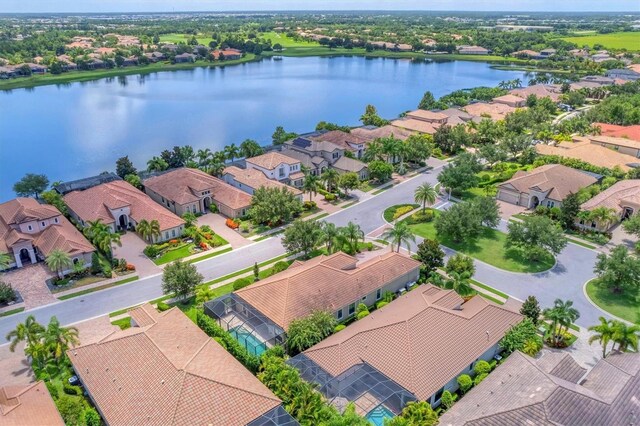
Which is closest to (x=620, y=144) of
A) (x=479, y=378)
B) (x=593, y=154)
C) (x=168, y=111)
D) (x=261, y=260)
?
(x=593, y=154)

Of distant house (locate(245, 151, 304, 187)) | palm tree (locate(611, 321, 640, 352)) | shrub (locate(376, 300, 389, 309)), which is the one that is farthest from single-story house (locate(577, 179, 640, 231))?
distant house (locate(245, 151, 304, 187))

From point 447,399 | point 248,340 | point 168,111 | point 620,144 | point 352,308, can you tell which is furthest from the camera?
point 168,111

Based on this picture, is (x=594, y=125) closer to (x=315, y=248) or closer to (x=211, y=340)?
(x=315, y=248)

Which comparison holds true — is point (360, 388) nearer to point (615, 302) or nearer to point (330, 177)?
point (615, 302)

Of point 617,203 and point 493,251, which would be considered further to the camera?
point 617,203

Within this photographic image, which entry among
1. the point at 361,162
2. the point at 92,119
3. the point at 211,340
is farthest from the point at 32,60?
the point at 211,340

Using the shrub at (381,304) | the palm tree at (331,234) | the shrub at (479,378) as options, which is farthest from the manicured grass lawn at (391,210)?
the shrub at (479,378)

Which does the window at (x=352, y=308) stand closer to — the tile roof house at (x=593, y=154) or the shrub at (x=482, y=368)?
the shrub at (x=482, y=368)
